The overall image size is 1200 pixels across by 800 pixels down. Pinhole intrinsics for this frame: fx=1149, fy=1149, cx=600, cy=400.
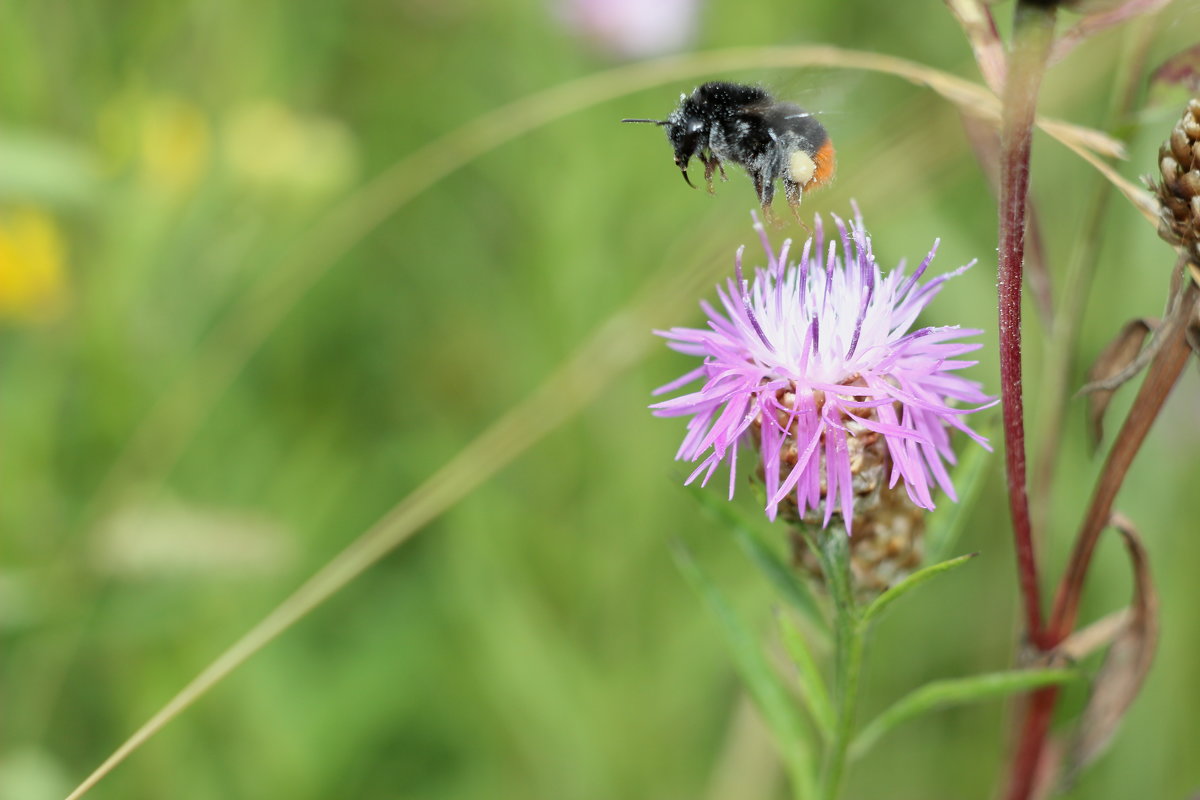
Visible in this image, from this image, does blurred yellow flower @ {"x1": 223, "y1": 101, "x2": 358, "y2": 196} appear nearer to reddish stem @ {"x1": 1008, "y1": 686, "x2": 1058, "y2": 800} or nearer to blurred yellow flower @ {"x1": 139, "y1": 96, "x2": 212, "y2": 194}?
blurred yellow flower @ {"x1": 139, "y1": 96, "x2": 212, "y2": 194}

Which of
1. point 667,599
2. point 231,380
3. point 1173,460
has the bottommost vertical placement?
point 1173,460

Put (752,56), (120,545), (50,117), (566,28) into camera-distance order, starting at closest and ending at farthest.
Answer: (752,56) < (120,545) < (50,117) < (566,28)

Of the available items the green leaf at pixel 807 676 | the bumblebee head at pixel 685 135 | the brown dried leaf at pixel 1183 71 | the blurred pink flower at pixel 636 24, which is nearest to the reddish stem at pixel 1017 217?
the green leaf at pixel 807 676

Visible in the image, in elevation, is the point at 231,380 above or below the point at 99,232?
below

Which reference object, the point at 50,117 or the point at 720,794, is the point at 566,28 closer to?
the point at 50,117

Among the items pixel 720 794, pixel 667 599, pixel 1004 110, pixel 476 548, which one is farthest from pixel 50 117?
pixel 1004 110

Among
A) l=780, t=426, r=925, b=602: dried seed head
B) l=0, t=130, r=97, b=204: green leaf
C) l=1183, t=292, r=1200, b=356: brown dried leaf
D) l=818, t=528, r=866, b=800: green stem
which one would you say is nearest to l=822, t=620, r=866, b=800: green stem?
l=818, t=528, r=866, b=800: green stem

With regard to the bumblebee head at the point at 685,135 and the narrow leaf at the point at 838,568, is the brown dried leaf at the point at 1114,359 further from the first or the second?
the bumblebee head at the point at 685,135

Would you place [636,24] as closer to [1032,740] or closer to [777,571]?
[777,571]
